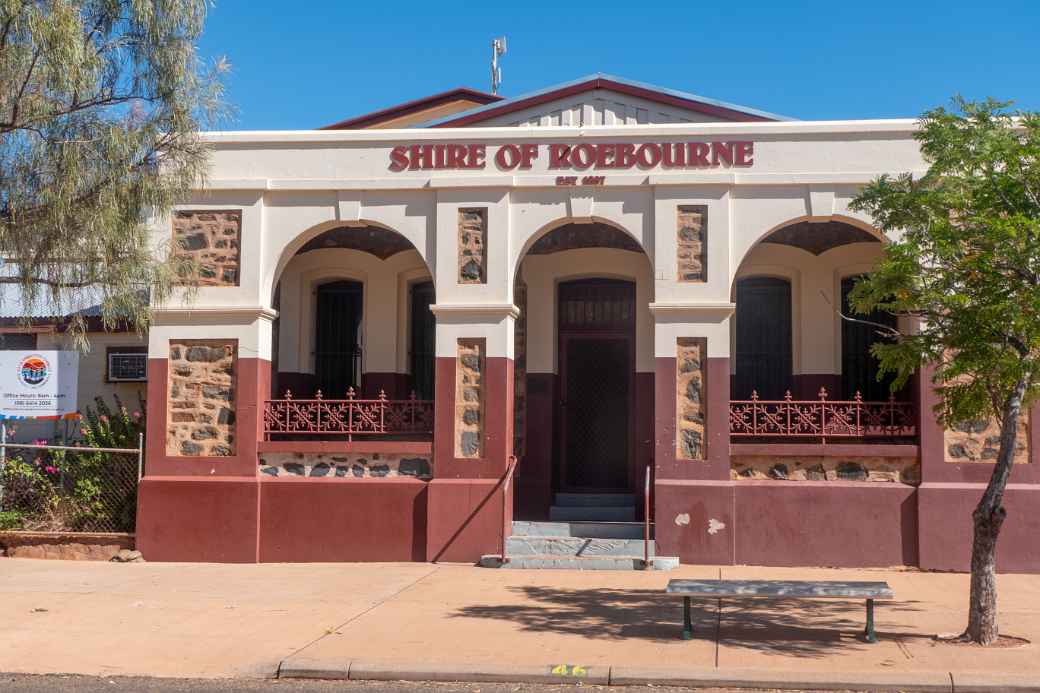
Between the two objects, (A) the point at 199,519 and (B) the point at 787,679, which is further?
(A) the point at 199,519

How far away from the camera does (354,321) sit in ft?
52.9

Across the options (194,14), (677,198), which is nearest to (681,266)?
(677,198)

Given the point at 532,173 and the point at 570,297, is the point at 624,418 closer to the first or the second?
the point at 570,297

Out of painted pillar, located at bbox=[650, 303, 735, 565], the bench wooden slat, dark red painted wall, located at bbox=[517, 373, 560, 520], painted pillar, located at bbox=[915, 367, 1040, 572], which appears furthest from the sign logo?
painted pillar, located at bbox=[915, 367, 1040, 572]

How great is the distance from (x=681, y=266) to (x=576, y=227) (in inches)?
79.3

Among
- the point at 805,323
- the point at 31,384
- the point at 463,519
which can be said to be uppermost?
the point at 805,323

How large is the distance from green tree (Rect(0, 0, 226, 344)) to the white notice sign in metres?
2.70

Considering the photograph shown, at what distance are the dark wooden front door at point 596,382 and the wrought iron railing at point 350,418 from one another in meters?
2.43

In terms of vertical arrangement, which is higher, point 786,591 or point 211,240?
point 211,240

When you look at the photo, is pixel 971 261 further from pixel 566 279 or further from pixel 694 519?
pixel 566 279

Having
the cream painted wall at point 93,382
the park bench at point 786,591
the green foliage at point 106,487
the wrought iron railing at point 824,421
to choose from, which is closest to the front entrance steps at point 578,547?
the wrought iron railing at point 824,421

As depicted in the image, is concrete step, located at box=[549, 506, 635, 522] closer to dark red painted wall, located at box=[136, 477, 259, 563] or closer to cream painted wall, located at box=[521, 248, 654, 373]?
cream painted wall, located at box=[521, 248, 654, 373]

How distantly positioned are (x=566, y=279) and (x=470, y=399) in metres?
2.86

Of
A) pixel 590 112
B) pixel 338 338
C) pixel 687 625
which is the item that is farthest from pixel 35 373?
pixel 687 625
